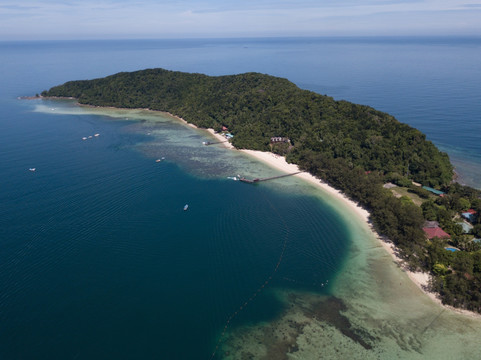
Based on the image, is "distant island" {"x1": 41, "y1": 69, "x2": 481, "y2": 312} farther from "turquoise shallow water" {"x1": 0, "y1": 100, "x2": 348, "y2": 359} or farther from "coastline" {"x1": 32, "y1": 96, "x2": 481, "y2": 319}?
"turquoise shallow water" {"x1": 0, "y1": 100, "x2": 348, "y2": 359}

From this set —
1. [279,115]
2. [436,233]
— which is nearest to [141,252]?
[436,233]

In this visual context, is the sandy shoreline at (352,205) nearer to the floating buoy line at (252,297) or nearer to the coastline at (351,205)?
the coastline at (351,205)

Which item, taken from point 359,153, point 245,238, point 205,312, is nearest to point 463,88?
point 359,153

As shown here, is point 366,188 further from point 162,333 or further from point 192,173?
point 162,333

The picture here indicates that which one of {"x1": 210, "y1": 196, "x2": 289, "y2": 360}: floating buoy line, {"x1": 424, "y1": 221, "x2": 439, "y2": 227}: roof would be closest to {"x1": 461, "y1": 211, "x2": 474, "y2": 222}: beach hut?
{"x1": 424, "y1": 221, "x2": 439, "y2": 227}: roof

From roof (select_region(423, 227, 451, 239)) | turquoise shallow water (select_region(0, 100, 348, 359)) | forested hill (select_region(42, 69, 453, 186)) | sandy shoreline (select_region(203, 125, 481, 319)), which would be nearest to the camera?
turquoise shallow water (select_region(0, 100, 348, 359))

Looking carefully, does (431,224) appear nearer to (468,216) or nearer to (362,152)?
(468,216)
